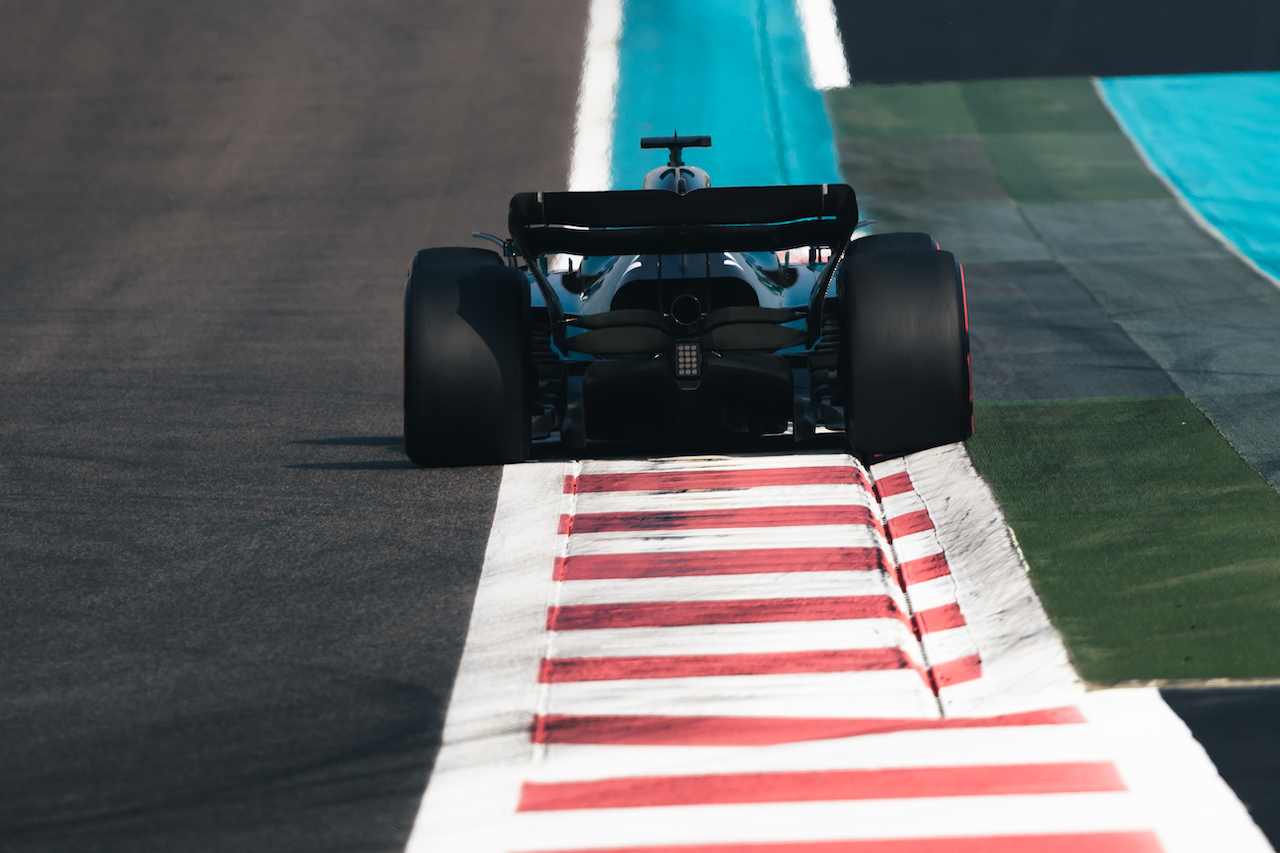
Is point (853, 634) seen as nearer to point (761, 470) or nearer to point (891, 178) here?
point (761, 470)

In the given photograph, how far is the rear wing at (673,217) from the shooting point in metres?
5.67

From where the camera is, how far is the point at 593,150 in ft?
52.4

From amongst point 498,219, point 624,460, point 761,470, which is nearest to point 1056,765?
point 761,470

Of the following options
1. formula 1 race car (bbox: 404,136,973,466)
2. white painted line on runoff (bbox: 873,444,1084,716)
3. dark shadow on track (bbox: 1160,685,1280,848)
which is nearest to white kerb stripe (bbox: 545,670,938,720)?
white painted line on runoff (bbox: 873,444,1084,716)

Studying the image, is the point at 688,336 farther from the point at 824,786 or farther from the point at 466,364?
the point at 824,786

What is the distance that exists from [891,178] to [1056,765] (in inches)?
484

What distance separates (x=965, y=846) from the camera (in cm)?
364

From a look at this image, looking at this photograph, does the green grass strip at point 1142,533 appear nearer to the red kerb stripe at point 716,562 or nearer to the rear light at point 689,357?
the red kerb stripe at point 716,562

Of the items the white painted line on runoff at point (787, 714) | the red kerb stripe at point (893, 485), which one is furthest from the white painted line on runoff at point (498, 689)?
the red kerb stripe at point (893, 485)

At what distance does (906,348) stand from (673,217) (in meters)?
1.33

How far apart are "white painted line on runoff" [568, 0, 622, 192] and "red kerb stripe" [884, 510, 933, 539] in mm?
8685

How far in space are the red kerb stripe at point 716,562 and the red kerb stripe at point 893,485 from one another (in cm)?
80

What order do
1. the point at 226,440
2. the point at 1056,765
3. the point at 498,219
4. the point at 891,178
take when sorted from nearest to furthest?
the point at 1056,765 → the point at 226,440 → the point at 498,219 → the point at 891,178

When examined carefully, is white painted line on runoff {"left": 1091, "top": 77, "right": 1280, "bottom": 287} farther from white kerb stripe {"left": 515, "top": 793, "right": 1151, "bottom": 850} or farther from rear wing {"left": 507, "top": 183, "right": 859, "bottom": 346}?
white kerb stripe {"left": 515, "top": 793, "right": 1151, "bottom": 850}
